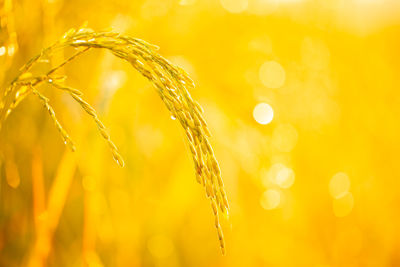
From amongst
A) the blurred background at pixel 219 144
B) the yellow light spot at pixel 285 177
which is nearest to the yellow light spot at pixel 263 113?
the blurred background at pixel 219 144

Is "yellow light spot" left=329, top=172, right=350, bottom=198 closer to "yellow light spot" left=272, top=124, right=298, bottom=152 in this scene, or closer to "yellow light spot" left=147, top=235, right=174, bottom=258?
"yellow light spot" left=272, top=124, right=298, bottom=152

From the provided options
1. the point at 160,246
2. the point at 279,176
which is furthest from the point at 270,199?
the point at 160,246

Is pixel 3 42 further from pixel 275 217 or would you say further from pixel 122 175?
pixel 275 217

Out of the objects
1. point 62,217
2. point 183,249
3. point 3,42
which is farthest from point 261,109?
point 3,42

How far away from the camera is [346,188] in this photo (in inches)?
56.7

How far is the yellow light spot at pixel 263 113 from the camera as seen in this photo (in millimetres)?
1118

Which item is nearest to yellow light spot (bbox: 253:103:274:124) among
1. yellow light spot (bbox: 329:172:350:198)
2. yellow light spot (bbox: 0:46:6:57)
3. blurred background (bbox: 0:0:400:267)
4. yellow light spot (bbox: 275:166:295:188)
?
blurred background (bbox: 0:0:400:267)

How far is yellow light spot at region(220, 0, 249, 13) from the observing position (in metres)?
1.11

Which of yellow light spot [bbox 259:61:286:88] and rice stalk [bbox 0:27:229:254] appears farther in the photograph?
yellow light spot [bbox 259:61:286:88]

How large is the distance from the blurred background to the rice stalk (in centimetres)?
18

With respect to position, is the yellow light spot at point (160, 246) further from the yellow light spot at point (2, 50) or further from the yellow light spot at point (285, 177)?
the yellow light spot at point (2, 50)

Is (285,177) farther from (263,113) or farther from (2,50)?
(2,50)

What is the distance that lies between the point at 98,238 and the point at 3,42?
422mm

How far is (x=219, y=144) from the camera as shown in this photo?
110 centimetres
